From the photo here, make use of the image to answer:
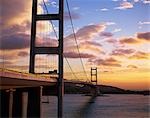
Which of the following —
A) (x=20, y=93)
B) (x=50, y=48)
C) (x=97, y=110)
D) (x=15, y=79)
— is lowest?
(x=97, y=110)

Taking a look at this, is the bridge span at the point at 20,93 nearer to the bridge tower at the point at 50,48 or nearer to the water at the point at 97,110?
the bridge tower at the point at 50,48

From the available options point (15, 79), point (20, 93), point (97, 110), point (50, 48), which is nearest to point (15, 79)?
point (15, 79)

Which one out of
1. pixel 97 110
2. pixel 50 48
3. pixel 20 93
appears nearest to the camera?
pixel 20 93

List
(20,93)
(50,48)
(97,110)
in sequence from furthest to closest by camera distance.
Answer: (97,110) < (50,48) < (20,93)

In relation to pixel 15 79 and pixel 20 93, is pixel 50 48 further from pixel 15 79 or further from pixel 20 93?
pixel 15 79

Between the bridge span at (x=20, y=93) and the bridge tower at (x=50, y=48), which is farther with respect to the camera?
the bridge tower at (x=50, y=48)

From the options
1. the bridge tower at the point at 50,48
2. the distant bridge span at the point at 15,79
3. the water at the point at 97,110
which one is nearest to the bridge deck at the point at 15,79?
the distant bridge span at the point at 15,79

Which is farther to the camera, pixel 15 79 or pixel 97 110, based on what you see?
pixel 97 110

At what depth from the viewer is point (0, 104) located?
13234mm

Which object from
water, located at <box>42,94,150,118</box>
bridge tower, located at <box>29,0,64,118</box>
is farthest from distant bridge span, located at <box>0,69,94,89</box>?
water, located at <box>42,94,150,118</box>

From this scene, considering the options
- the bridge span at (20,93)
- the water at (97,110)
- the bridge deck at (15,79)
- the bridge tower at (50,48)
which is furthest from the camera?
the water at (97,110)

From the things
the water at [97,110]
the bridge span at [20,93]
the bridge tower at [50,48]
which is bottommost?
the water at [97,110]

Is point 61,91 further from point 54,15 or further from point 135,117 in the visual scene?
point 135,117

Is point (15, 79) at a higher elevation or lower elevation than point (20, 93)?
higher
